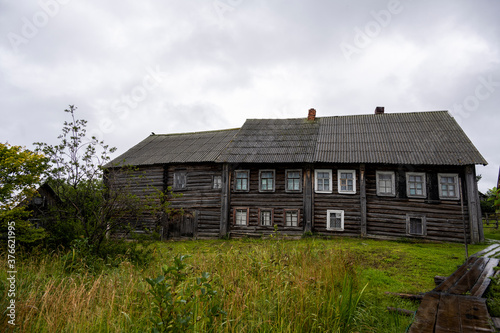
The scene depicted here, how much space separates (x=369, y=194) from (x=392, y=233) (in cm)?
227

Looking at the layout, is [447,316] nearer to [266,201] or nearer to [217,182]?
[266,201]

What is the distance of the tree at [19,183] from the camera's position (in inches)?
268

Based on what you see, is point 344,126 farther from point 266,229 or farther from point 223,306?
point 223,306

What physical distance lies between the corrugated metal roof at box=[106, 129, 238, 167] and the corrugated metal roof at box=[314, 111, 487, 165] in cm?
689

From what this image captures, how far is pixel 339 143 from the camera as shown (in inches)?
687

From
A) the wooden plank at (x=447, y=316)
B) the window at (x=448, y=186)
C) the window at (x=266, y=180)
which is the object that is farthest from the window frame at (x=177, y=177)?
the wooden plank at (x=447, y=316)

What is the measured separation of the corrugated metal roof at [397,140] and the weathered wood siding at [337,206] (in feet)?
3.37

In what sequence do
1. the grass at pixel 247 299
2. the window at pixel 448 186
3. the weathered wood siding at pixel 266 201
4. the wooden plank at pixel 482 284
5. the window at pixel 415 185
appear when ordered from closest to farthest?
1. the grass at pixel 247 299
2. the wooden plank at pixel 482 284
3. the window at pixel 448 186
4. the window at pixel 415 185
5. the weathered wood siding at pixel 266 201

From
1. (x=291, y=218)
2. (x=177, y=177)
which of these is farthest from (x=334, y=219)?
(x=177, y=177)

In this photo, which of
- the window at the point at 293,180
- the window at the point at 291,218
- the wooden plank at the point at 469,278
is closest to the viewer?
the wooden plank at the point at 469,278

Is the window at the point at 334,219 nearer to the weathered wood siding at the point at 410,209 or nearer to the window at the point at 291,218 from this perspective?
the weathered wood siding at the point at 410,209

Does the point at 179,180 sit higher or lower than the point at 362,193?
higher

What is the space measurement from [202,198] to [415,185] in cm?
1209

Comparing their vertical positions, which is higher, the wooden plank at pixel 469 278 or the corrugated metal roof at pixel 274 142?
the corrugated metal roof at pixel 274 142
